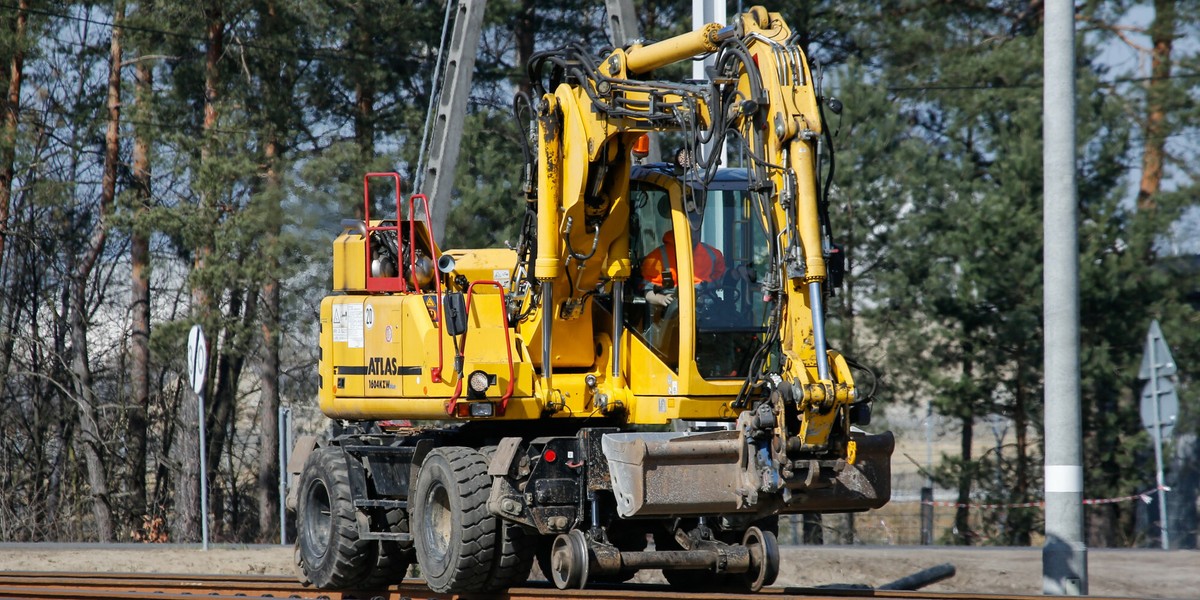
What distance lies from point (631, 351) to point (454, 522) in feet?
5.72

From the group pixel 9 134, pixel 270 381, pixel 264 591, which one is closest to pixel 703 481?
pixel 264 591

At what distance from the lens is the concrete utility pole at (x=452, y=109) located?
19.8 m

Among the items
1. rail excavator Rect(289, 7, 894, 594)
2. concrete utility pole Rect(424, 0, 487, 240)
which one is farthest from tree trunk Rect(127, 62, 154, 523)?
rail excavator Rect(289, 7, 894, 594)

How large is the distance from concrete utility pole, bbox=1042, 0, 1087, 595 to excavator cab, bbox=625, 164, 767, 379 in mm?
2269

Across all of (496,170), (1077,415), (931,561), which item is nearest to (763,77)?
(1077,415)

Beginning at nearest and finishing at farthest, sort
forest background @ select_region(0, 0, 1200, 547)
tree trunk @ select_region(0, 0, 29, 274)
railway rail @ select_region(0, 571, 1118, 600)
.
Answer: railway rail @ select_region(0, 571, 1118, 600) < forest background @ select_region(0, 0, 1200, 547) < tree trunk @ select_region(0, 0, 29, 274)

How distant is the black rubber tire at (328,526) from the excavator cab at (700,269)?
3050 mm

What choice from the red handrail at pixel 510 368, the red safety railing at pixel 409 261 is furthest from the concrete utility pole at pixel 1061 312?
the red safety railing at pixel 409 261

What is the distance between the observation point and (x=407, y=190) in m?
24.8

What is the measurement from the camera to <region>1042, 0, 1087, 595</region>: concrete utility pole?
429 inches

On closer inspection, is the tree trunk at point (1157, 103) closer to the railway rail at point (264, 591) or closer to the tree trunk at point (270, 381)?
the tree trunk at point (270, 381)

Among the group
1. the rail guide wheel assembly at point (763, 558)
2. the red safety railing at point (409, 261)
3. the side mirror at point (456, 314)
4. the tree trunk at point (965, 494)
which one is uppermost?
the red safety railing at point (409, 261)

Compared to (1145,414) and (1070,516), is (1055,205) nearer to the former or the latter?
(1070,516)

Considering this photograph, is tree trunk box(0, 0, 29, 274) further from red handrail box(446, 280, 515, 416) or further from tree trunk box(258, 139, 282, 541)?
red handrail box(446, 280, 515, 416)
